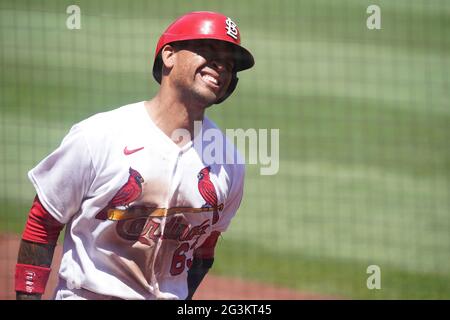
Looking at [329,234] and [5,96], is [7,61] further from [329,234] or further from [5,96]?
[329,234]

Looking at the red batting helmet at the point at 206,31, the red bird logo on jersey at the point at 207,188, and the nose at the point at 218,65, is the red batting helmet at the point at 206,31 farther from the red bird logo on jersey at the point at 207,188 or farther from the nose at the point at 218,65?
the red bird logo on jersey at the point at 207,188

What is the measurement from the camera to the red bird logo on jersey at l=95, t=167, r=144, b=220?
3219 mm

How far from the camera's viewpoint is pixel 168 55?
3461 millimetres

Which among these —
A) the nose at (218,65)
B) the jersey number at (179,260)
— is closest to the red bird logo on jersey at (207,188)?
the jersey number at (179,260)

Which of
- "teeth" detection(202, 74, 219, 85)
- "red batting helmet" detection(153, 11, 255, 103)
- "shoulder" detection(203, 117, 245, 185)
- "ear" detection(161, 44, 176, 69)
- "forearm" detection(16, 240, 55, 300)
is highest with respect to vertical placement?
"red batting helmet" detection(153, 11, 255, 103)

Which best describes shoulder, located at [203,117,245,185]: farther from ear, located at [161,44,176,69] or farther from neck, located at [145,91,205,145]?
ear, located at [161,44,176,69]

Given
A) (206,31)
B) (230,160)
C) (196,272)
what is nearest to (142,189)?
(230,160)

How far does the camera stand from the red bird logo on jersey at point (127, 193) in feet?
10.6

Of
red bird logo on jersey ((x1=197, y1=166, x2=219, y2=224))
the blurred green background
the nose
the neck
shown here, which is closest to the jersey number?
Answer: red bird logo on jersey ((x1=197, y1=166, x2=219, y2=224))

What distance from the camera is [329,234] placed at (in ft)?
19.4

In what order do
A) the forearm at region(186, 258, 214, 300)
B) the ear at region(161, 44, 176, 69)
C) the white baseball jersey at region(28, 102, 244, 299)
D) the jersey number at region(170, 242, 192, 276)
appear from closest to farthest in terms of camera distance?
the white baseball jersey at region(28, 102, 244, 299) < the jersey number at region(170, 242, 192, 276) < the ear at region(161, 44, 176, 69) < the forearm at region(186, 258, 214, 300)

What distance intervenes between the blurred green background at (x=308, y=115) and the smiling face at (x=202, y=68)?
2408mm
